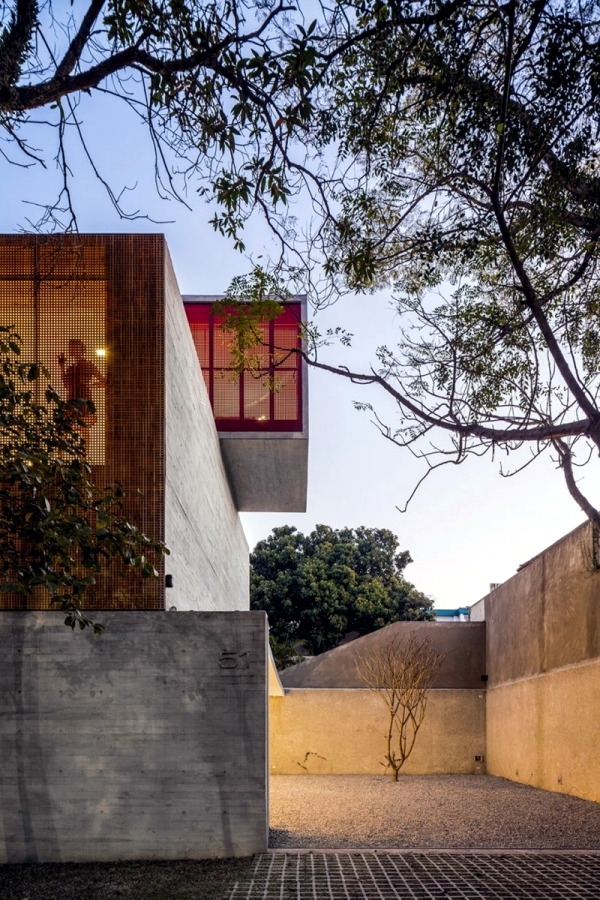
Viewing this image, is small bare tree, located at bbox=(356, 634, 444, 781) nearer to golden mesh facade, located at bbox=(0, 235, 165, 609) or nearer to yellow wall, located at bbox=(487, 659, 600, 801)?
yellow wall, located at bbox=(487, 659, 600, 801)

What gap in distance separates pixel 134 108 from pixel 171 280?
3.48m

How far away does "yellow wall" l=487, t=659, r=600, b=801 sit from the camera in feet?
31.5

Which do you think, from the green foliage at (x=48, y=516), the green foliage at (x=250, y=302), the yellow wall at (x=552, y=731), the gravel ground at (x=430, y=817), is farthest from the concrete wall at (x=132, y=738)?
the yellow wall at (x=552, y=731)

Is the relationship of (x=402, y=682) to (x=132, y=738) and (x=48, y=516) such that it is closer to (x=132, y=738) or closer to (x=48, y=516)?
(x=132, y=738)

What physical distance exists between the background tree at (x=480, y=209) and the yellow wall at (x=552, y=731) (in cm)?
426

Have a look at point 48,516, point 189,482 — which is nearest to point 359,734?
point 189,482

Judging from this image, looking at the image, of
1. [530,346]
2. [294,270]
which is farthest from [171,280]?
[530,346]

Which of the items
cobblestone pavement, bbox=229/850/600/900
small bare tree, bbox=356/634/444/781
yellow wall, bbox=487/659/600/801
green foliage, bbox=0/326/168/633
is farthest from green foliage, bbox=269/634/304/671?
green foliage, bbox=0/326/168/633

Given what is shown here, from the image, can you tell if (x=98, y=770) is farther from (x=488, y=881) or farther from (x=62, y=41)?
(x=62, y=41)

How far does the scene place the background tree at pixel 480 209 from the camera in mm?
4762

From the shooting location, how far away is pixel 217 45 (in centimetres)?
378

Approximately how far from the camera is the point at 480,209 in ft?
19.6

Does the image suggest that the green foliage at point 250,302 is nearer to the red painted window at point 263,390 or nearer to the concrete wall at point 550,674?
the concrete wall at point 550,674

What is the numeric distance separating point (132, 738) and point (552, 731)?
667 centimetres
